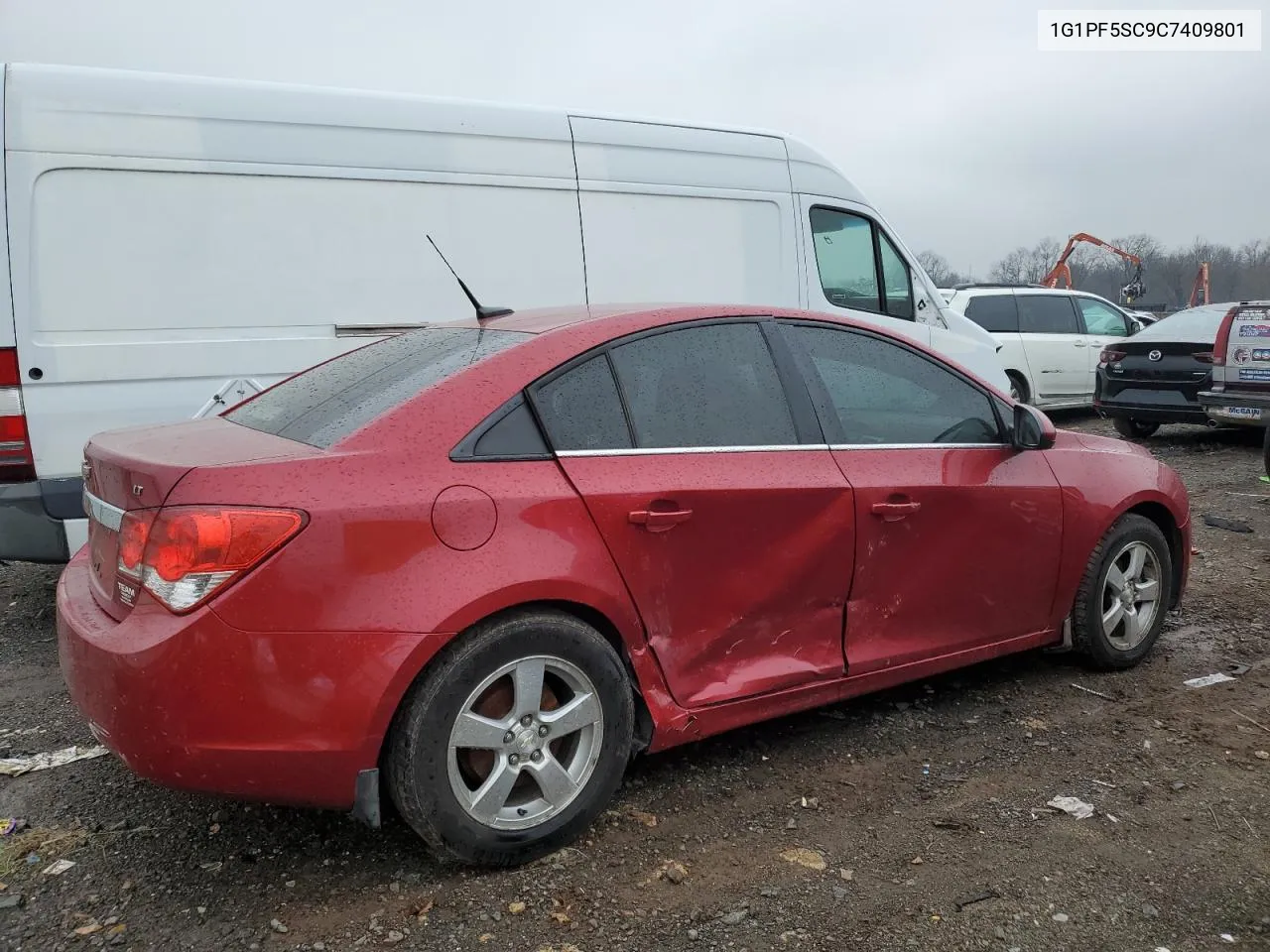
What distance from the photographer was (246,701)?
95.3 inches

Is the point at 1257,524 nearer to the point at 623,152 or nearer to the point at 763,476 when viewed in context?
the point at 623,152

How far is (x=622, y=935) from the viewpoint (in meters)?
2.50

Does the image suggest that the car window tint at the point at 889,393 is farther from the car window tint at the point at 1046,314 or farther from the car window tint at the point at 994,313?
the car window tint at the point at 1046,314

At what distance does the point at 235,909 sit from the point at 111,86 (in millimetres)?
4005

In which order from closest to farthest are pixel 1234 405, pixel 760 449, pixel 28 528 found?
pixel 760 449 → pixel 28 528 → pixel 1234 405

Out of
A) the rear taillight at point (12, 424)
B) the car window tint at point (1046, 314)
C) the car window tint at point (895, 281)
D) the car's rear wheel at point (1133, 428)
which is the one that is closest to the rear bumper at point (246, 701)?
the rear taillight at point (12, 424)

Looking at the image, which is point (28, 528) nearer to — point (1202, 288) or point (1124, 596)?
point (1124, 596)

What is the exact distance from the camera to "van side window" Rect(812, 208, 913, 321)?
726 centimetres

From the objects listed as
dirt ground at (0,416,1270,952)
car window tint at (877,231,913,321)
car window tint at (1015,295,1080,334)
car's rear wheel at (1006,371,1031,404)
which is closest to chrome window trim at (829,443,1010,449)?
dirt ground at (0,416,1270,952)

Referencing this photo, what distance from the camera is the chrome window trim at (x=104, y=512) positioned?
2633 mm

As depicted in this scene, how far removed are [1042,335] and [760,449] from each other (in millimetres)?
11162

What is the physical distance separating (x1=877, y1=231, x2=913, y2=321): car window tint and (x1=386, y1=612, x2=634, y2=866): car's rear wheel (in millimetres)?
5452

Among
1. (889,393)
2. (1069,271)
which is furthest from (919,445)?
(1069,271)

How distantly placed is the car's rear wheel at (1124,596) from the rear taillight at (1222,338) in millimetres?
6293
